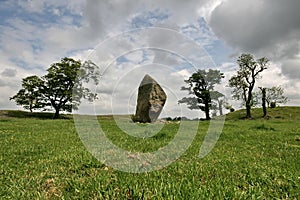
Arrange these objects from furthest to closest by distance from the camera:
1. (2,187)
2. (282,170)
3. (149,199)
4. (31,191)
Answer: (282,170)
(2,187)
(31,191)
(149,199)

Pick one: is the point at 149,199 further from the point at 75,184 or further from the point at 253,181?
the point at 253,181

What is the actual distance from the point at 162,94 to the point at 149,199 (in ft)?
74.9

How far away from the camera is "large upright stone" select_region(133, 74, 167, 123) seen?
26234mm

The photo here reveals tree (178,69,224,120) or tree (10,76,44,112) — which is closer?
tree (178,69,224,120)

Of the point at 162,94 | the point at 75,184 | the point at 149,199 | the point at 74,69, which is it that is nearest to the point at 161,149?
the point at 75,184

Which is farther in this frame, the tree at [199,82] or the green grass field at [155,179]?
the tree at [199,82]

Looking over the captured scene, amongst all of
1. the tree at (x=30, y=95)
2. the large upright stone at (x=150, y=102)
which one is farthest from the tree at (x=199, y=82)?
the tree at (x=30, y=95)

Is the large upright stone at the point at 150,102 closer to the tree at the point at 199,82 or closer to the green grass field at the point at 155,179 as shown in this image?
the tree at the point at 199,82

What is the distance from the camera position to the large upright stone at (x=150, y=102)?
2623 centimetres

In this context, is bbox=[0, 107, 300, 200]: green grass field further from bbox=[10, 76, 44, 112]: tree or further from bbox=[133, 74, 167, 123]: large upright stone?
bbox=[10, 76, 44, 112]: tree

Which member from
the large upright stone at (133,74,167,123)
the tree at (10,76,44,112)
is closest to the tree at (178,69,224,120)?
the large upright stone at (133,74,167,123)

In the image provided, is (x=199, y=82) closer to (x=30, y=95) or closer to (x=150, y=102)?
(x=150, y=102)

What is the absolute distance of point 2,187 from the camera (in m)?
5.49

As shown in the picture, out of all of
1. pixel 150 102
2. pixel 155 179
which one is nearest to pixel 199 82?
pixel 150 102
